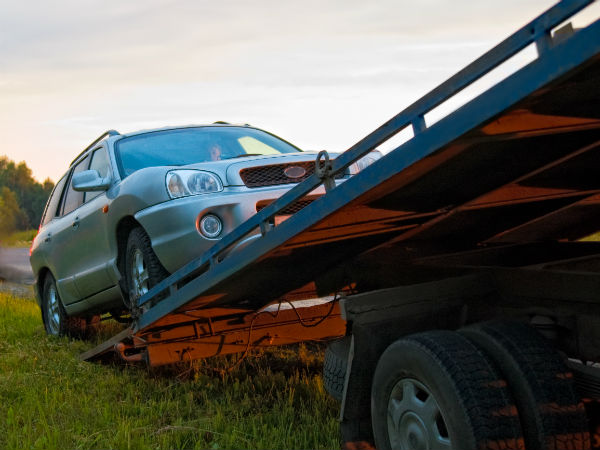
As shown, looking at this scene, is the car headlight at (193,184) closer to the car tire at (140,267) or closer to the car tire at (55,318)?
the car tire at (140,267)

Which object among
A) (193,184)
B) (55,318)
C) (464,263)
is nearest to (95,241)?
(193,184)

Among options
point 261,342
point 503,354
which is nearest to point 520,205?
point 503,354

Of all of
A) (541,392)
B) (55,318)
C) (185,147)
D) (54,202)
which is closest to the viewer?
(541,392)

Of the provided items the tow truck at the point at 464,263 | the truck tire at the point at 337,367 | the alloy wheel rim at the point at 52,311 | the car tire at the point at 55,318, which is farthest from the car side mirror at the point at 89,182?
the truck tire at the point at 337,367

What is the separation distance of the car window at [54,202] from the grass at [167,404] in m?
2.03

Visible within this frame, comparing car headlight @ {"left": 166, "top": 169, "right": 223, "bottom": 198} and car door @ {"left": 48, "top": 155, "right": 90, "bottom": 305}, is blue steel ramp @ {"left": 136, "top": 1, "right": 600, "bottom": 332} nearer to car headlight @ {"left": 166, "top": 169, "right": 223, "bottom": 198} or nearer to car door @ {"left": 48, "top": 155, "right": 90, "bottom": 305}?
car headlight @ {"left": 166, "top": 169, "right": 223, "bottom": 198}

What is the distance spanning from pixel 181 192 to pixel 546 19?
3.49 meters

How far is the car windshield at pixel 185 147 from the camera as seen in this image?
635 centimetres

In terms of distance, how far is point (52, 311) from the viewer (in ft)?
28.1

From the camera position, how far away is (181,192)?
5395 millimetres

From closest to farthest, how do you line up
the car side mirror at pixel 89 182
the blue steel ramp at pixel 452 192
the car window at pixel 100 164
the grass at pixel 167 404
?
1. the blue steel ramp at pixel 452 192
2. the grass at pixel 167 404
3. the car side mirror at pixel 89 182
4. the car window at pixel 100 164

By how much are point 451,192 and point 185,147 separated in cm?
347

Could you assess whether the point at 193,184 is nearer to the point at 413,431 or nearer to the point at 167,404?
the point at 167,404

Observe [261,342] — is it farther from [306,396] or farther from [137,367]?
[137,367]
